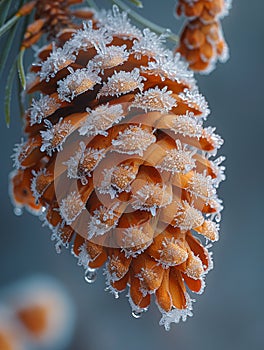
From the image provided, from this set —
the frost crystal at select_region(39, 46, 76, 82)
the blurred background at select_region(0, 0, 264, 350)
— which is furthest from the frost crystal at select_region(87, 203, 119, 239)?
the blurred background at select_region(0, 0, 264, 350)

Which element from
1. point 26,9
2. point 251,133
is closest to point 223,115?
point 251,133

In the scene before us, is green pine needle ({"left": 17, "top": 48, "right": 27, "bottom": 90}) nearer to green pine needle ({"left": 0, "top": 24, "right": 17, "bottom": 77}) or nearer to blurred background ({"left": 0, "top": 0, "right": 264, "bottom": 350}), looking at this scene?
green pine needle ({"left": 0, "top": 24, "right": 17, "bottom": 77})

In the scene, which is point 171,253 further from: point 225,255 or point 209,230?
point 225,255

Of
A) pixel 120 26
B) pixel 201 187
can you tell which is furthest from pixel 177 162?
pixel 120 26

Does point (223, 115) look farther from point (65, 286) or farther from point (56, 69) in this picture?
point (56, 69)

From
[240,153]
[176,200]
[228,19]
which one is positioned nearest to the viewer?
[176,200]

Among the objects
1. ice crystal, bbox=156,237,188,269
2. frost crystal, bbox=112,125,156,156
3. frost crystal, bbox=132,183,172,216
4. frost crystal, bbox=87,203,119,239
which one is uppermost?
frost crystal, bbox=112,125,156,156
